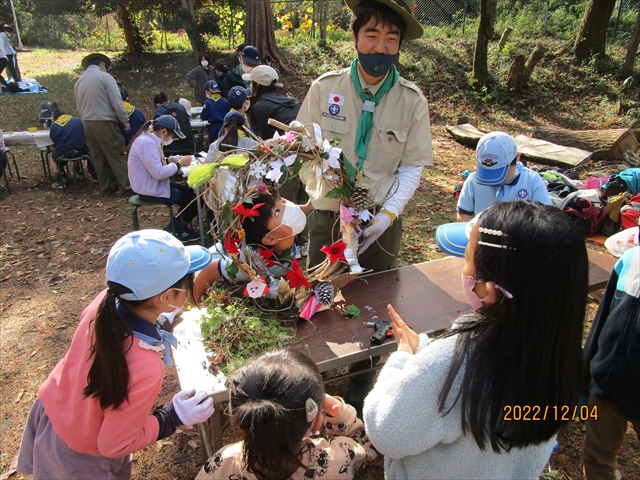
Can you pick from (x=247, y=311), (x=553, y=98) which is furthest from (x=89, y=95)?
(x=553, y=98)

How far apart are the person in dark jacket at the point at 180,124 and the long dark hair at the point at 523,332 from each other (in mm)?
6242

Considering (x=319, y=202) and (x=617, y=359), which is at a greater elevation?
(x=319, y=202)

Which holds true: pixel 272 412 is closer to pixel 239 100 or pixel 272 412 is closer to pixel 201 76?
pixel 239 100

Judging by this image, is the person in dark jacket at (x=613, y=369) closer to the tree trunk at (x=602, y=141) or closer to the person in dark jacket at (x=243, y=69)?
the person in dark jacket at (x=243, y=69)

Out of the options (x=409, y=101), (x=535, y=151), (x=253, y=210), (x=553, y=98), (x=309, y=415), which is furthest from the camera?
(x=553, y=98)

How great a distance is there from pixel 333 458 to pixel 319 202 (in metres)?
1.50

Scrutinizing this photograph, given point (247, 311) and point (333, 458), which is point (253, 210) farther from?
point (333, 458)

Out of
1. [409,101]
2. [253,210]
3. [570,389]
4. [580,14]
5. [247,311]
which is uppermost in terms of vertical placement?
[580,14]

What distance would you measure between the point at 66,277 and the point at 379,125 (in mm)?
3857

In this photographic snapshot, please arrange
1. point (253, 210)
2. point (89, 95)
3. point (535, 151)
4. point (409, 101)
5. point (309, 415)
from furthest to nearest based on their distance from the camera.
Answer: point (535, 151)
point (89, 95)
point (409, 101)
point (253, 210)
point (309, 415)

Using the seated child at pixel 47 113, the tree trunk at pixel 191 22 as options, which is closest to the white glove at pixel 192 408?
the seated child at pixel 47 113

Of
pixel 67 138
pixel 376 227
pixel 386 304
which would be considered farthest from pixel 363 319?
pixel 67 138

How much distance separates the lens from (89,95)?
22.0 feet
